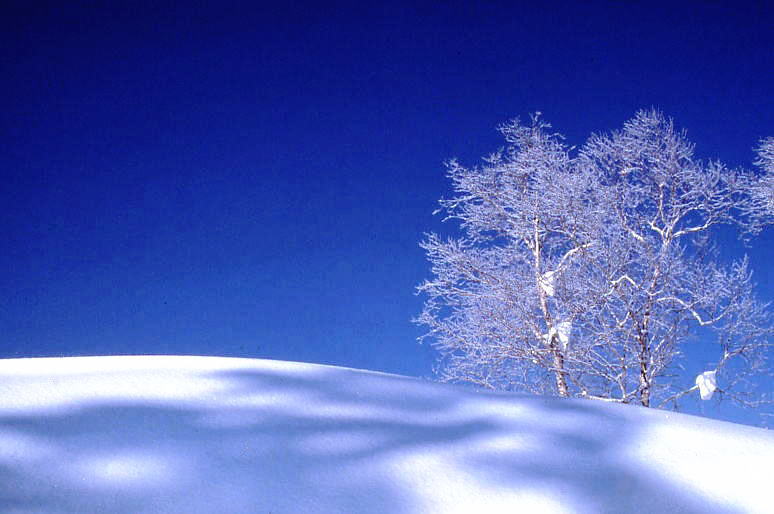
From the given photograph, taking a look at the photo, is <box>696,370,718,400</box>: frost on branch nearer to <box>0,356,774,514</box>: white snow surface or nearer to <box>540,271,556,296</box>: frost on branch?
<box>540,271,556,296</box>: frost on branch

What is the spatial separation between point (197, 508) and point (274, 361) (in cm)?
70

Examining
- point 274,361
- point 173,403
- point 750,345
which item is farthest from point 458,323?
point 173,403

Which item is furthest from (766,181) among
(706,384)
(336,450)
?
(336,450)

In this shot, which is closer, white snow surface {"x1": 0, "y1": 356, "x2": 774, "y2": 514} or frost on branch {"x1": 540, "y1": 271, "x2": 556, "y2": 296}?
white snow surface {"x1": 0, "y1": 356, "x2": 774, "y2": 514}

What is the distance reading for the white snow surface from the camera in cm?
76

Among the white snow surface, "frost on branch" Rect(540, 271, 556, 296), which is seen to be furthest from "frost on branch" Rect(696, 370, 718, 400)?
the white snow surface

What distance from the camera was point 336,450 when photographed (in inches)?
35.3

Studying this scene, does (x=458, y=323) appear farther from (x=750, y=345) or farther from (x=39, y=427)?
(x=39, y=427)

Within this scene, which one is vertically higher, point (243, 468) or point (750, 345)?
→ point (750, 345)

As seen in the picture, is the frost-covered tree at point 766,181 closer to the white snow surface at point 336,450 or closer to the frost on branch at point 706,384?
the frost on branch at point 706,384

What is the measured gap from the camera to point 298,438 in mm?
920

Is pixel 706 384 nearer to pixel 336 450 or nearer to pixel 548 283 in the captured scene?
pixel 548 283

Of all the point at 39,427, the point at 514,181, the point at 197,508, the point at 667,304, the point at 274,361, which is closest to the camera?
the point at 197,508

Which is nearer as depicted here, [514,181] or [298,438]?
[298,438]
